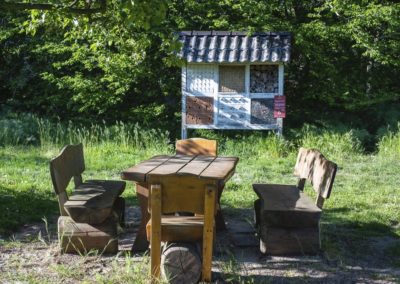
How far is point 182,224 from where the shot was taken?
4340 mm

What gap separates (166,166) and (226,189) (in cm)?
342

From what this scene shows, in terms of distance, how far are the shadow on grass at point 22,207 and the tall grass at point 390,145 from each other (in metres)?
7.01

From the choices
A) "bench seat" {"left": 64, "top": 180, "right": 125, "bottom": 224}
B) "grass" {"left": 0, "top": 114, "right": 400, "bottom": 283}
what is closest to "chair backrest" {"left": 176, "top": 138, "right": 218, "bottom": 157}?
"grass" {"left": 0, "top": 114, "right": 400, "bottom": 283}

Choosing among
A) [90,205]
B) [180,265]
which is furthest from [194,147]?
[180,265]

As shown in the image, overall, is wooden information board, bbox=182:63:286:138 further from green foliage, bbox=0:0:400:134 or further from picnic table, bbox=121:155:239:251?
picnic table, bbox=121:155:239:251

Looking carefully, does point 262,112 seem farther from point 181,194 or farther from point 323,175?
point 181,194

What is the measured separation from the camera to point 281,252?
198 inches

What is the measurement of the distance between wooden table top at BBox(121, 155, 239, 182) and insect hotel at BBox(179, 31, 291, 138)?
7.51 metres

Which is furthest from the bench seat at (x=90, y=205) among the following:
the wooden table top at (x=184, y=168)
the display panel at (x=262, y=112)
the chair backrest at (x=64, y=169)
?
the display panel at (x=262, y=112)

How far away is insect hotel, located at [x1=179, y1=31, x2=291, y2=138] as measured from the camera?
1283 cm

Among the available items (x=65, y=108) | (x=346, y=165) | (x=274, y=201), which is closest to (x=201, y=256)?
(x=274, y=201)

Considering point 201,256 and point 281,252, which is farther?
point 281,252

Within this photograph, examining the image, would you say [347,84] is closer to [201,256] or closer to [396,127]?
[396,127]

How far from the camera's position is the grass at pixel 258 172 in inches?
232
